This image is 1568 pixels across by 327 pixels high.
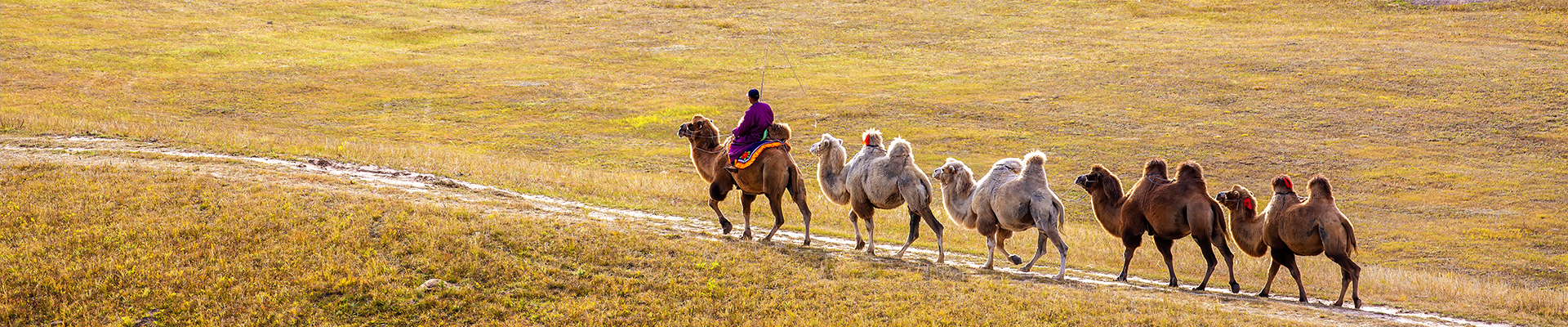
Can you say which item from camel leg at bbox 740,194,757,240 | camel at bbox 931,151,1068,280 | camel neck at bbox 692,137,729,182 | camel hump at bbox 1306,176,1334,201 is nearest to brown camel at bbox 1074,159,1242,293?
camel at bbox 931,151,1068,280

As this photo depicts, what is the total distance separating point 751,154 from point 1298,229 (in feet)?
24.7

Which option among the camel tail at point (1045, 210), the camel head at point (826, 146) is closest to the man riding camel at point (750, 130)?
the camel head at point (826, 146)

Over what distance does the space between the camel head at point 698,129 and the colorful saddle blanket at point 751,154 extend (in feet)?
4.24

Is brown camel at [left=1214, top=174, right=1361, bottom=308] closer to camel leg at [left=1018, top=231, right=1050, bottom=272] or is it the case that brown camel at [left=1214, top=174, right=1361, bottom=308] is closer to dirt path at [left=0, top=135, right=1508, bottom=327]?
dirt path at [left=0, top=135, right=1508, bottom=327]

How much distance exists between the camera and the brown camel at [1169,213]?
1490 centimetres

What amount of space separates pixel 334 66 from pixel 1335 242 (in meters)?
46.0

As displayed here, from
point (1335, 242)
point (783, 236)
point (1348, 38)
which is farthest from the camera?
point (1348, 38)

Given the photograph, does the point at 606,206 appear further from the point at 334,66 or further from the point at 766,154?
the point at 334,66

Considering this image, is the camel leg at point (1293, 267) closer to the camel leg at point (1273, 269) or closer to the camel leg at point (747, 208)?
the camel leg at point (1273, 269)

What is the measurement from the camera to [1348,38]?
184 ft

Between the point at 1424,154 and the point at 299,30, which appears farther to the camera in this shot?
the point at 299,30

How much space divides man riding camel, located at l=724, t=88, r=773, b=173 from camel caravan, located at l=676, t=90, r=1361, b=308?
2 centimetres

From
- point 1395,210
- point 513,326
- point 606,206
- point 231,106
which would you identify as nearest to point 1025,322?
point 513,326

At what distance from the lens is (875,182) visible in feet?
53.8
